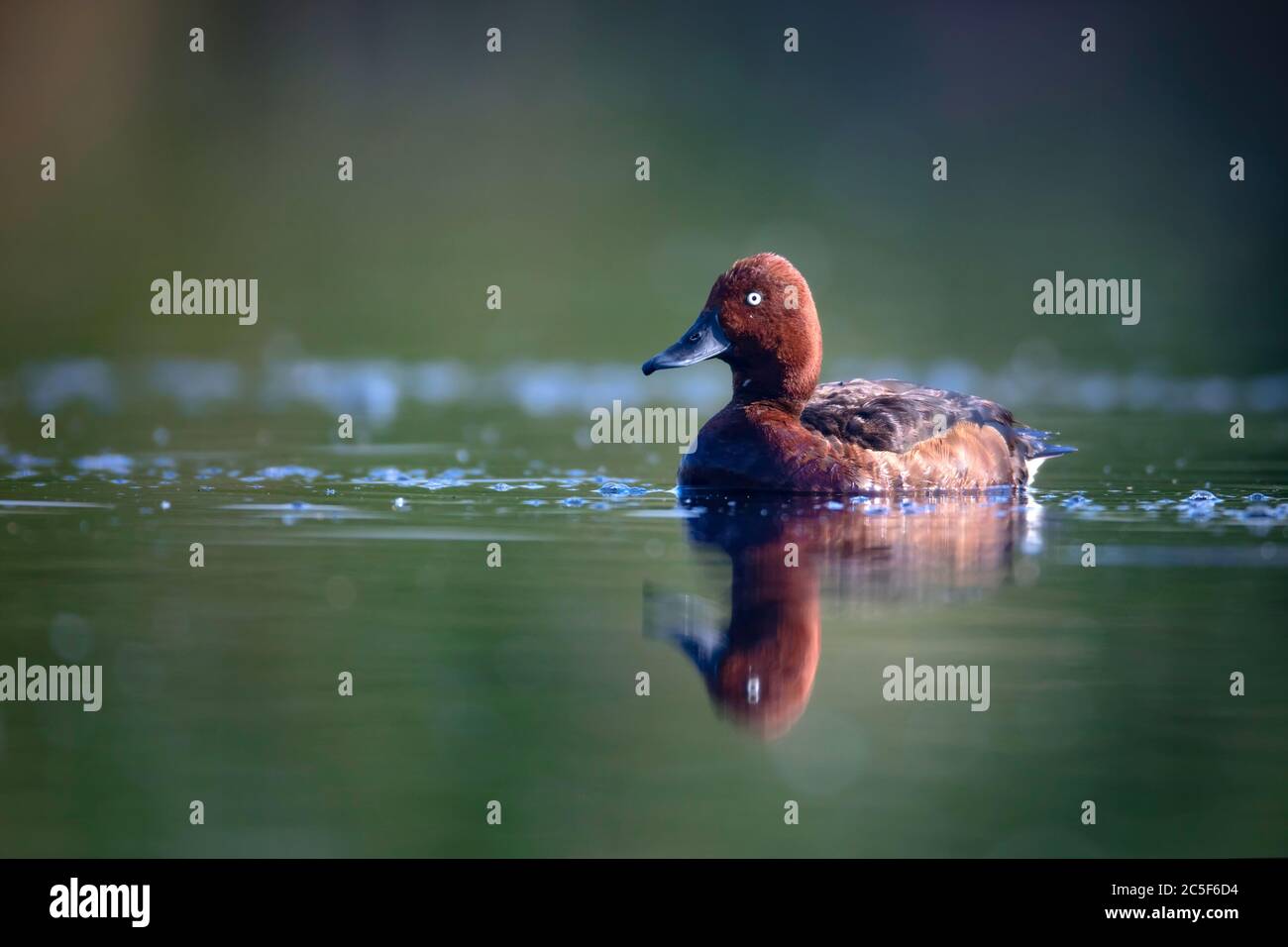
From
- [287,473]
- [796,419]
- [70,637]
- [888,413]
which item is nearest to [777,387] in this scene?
[796,419]

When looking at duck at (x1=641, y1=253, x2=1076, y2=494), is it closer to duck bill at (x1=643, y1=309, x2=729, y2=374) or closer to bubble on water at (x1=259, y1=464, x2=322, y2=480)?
duck bill at (x1=643, y1=309, x2=729, y2=374)

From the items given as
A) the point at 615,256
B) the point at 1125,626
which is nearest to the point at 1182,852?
the point at 1125,626

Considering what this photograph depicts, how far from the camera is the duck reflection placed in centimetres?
574

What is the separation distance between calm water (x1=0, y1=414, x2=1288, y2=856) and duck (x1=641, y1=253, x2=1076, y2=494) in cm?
39

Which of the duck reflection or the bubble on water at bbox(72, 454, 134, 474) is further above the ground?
the bubble on water at bbox(72, 454, 134, 474)

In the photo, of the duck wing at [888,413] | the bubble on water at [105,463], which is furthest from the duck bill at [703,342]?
the bubble on water at [105,463]

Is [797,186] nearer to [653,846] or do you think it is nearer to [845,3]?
[845,3]

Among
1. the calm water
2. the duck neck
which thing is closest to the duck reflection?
the calm water

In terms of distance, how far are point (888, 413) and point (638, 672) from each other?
4422 millimetres

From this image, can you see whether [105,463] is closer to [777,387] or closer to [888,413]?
[777,387]

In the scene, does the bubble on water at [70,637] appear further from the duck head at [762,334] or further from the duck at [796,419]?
the duck head at [762,334]

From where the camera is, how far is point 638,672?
5.75 meters

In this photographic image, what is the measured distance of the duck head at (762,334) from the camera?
32.7 feet

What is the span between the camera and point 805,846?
4391 mm
